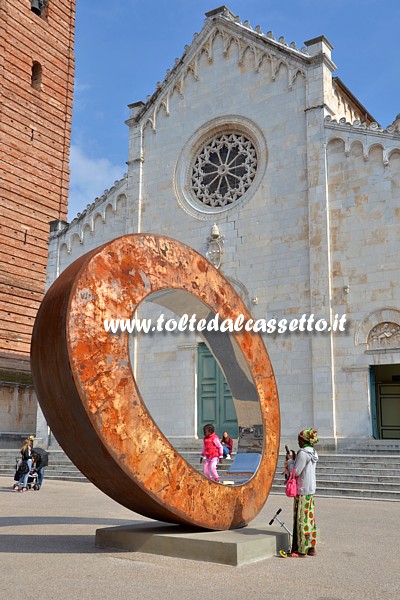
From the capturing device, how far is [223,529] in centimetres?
732

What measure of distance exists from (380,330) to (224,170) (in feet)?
28.2

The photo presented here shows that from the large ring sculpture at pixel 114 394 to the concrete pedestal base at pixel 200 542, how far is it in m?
0.21

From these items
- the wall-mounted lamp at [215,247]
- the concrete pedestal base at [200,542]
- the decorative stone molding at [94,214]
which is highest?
the decorative stone molding at [94,214]

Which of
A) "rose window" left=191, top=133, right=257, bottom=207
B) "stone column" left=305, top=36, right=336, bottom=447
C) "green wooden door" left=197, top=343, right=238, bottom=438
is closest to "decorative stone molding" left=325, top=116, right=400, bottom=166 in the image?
"stone column" left=305, top=36, right=336, bottom=447

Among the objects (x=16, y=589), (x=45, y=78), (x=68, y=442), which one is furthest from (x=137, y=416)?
(x=45, y=78)

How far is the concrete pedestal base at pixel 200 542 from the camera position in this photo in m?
6.50

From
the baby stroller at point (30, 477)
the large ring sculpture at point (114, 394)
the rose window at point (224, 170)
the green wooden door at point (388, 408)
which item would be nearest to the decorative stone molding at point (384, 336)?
the green wooden door at point (388, 408)

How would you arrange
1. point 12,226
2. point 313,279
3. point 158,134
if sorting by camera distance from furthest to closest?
point 12,226 → point 158,134 → point 313,279

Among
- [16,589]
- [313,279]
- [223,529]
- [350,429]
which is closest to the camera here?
[16,589]

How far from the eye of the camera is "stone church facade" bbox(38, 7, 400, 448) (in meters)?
18.8

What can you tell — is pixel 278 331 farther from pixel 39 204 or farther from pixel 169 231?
pixel 39 204

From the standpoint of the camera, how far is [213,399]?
21.3 metres

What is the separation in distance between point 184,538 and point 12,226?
2923cm

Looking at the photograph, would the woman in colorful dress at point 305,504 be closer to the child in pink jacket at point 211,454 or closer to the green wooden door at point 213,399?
the child in pink jacket at point 211,454
